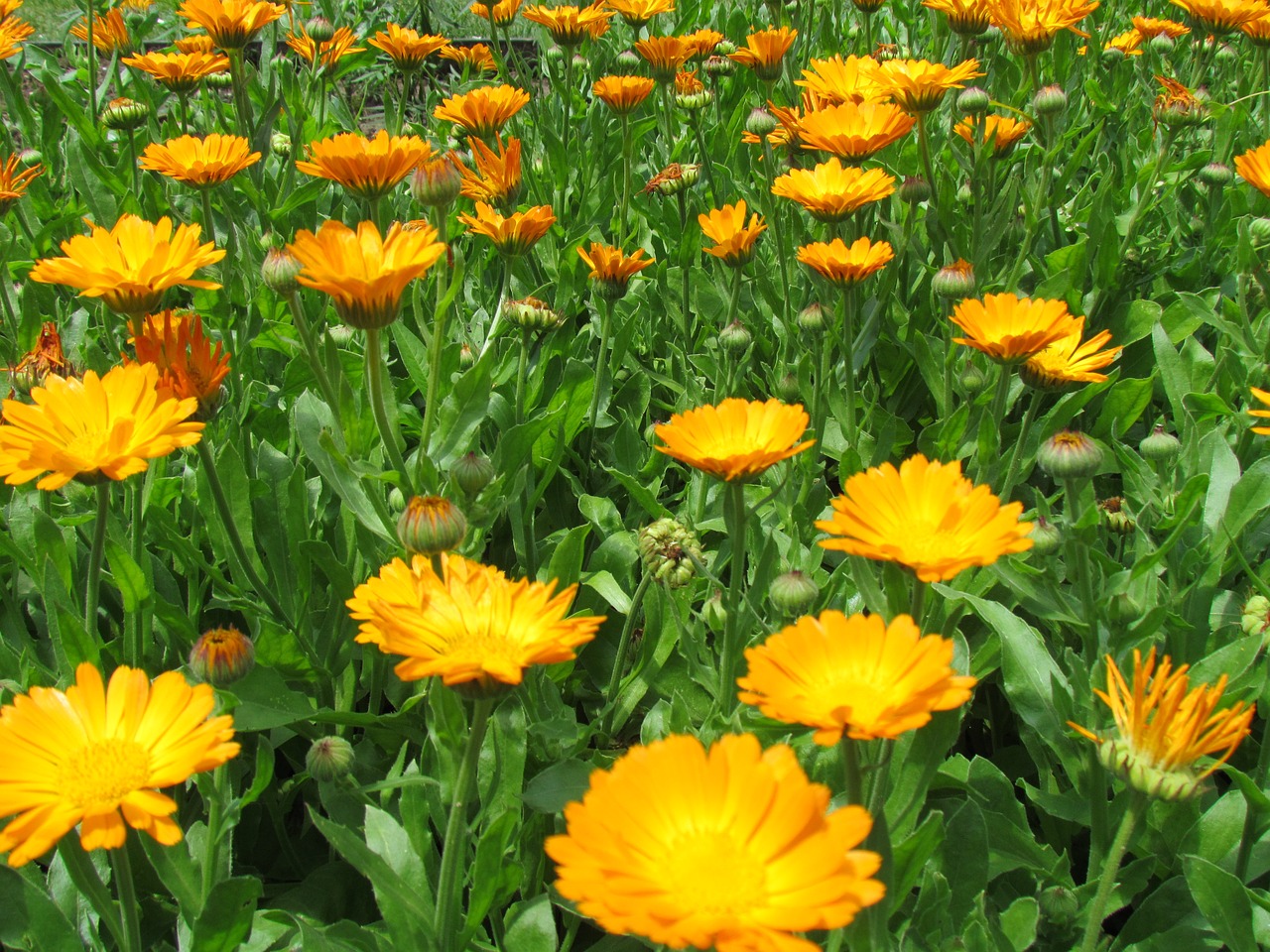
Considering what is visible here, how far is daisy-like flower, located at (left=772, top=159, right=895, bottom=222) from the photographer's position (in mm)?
2168

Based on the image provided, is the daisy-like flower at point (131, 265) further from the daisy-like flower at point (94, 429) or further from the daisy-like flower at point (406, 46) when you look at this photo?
the daisy-like flower at point (406, 46)

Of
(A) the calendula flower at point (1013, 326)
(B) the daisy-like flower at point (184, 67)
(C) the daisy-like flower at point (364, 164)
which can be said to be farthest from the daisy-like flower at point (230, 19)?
(A) the calendula flower at point (1013, 326)

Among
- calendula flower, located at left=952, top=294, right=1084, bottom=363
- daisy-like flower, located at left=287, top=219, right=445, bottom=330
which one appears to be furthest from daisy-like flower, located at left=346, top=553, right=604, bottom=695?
calendula flower, located at left=952, top=294, right=1084, bottom=363

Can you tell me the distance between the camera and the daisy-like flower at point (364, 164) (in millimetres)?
1911

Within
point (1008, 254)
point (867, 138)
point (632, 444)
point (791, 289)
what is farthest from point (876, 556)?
point (1008, 254)

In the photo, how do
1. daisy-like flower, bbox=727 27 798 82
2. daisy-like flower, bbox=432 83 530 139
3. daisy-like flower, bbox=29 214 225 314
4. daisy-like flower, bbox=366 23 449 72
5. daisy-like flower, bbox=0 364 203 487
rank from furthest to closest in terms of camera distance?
1. daisy-like flower, bbox=366 23 449 72
2. daisy-like flower, bbox=727 27 798 82
3. daisy-like flower, bbox=432 83 530 139
4. daisy-like flower, bbox=29 214 225 314
5. daisy-like flower, bbox=0 364 203 487

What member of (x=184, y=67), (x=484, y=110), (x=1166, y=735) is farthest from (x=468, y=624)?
(x=184, y=67)

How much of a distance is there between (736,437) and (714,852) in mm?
773

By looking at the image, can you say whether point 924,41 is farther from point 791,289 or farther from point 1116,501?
point 1116,501

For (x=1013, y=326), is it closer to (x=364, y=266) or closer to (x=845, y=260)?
(x=845, y=260)

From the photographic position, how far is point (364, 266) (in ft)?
5.17

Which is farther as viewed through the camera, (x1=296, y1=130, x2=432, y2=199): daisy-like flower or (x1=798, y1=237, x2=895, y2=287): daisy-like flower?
(x1=798, y1=237, x2=895, y2=287): daisy-like flower

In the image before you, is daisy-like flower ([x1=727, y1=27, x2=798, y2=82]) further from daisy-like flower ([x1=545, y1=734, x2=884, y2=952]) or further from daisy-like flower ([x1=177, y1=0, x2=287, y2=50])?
daisy-like flower ([x1=545, y1=734, x2=884, y2=952])

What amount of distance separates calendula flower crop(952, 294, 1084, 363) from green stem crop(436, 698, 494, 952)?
1008 mm
